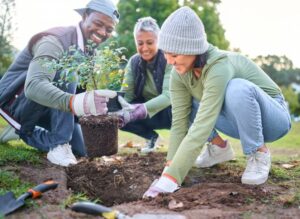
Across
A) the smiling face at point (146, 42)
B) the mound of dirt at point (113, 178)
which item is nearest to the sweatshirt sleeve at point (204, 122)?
the mound of dirt at point (113, 178)

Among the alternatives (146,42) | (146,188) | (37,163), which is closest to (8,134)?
(37,163)

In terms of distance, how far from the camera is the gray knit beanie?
2652 mm

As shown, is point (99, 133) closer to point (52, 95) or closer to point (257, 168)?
point (52, 95)

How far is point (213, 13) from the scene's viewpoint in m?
24.8

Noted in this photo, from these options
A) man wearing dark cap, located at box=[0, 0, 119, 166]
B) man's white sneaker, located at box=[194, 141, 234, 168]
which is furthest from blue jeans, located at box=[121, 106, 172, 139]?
man's white sneaker, located at box=[194, 141, 234, 168]

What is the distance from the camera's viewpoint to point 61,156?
347 centimetres

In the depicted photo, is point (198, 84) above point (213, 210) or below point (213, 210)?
above

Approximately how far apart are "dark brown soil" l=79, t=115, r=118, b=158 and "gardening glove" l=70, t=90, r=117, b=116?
0.24ft

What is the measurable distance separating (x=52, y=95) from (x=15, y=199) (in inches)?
41.8

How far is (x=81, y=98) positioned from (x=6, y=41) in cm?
1001

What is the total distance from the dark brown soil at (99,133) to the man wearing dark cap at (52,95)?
0.24 feet

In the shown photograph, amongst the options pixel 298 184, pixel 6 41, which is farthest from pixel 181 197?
pixel 6 41

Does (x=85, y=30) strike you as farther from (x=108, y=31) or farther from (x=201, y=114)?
(x=201, y=114)

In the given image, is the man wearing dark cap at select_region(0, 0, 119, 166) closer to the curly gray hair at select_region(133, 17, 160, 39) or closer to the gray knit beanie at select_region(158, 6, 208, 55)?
the curly gray hair at select_region(133, 17, 160, 39)
